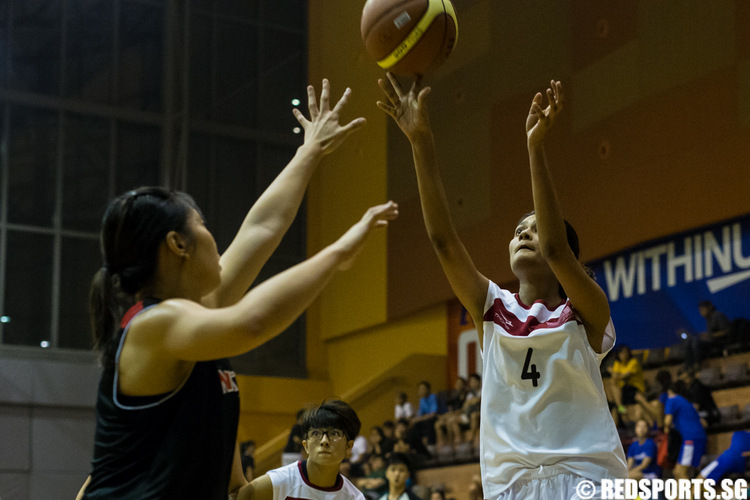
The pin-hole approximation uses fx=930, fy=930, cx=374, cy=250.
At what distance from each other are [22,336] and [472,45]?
868 cm

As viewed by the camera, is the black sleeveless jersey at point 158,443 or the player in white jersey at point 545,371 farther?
the player in white jersey at point 545,371

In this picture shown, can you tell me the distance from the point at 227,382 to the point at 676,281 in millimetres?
9584

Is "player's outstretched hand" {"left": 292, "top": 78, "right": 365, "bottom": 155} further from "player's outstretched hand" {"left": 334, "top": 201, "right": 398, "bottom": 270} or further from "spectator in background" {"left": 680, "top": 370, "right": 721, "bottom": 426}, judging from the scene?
"spectator in background" {"left": 680, "top": 370, "right": 721, "bottom": 426}

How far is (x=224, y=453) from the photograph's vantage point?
2037mm

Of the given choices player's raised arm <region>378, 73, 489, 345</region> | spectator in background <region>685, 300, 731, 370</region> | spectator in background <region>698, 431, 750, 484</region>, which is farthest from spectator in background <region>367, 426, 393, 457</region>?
player's raised arm <region>378, 73, 489, 345</region>

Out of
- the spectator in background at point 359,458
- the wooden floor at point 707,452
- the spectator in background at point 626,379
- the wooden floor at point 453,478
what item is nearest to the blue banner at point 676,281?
the wooden floor at point 707,452

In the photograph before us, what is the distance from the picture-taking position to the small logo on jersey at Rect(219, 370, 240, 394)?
2062 mm

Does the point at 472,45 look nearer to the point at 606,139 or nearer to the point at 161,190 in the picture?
the point at 606,139

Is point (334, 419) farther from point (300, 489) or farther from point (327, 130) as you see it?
point (327, 130)

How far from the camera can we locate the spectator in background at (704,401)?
877 centimetres

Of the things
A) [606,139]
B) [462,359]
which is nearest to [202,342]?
[606,139]

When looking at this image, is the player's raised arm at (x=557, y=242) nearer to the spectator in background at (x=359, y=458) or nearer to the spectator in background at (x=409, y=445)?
the spectator in background at (x=409, y=445)

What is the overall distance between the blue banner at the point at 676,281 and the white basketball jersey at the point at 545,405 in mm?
7652

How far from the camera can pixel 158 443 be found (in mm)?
1947
